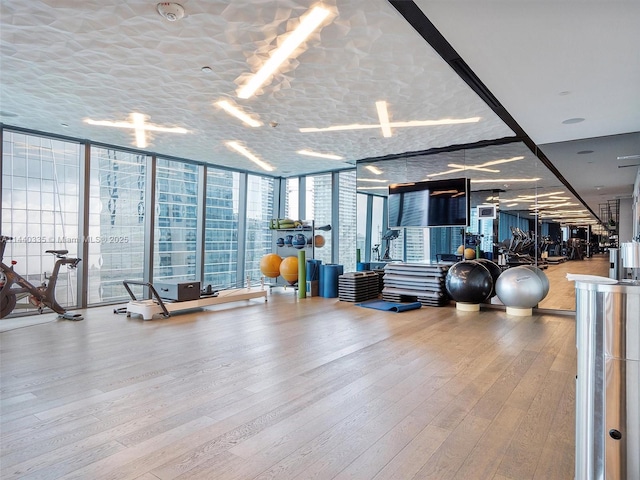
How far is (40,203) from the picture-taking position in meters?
6.27

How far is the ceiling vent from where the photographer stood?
9.49ft

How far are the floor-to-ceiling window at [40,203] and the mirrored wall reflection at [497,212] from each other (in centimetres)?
580

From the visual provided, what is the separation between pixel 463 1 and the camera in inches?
111

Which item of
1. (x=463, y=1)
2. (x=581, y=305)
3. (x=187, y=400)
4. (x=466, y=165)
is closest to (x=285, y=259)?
(x=466, y=165)

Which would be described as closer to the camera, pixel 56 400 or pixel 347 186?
pixel 56 400

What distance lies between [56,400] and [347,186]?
733 cm

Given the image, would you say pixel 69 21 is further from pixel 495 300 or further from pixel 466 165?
pixel 495 300

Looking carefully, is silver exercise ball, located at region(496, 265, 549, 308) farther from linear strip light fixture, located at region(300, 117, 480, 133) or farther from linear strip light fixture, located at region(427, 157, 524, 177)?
linear strip light fixture, located at region(300, 117, 480, 133)

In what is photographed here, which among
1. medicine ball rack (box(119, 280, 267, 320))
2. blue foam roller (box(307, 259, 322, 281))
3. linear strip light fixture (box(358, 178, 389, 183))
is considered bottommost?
medicine ball rack (box(119, 280, 267, 320))

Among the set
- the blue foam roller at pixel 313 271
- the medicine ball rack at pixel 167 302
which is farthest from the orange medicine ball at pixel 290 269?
the medicine ball rack at pixel 167 302

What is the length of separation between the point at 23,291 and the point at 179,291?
204 centimetres

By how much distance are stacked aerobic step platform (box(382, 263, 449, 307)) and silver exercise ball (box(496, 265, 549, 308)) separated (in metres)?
1.11

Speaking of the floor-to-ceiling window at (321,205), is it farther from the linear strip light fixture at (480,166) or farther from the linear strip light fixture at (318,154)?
the linear strip light fixture at (480,166)

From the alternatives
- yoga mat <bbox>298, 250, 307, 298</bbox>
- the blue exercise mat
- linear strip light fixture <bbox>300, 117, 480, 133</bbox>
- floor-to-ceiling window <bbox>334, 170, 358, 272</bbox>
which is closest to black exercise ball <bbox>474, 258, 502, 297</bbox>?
the blue exercise mat
